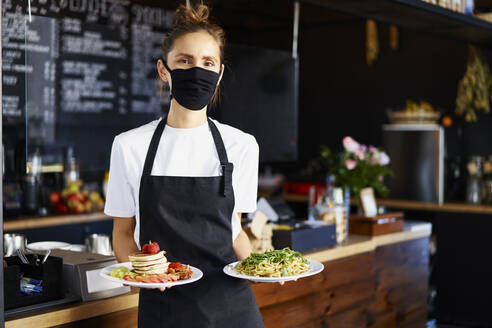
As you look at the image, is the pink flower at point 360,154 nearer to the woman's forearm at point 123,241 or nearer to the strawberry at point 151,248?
the woman's forearm at point 123,241

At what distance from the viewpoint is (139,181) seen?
6.62ft

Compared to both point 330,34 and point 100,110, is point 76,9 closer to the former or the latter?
point 100,110

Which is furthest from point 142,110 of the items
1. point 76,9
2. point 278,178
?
point 278,178

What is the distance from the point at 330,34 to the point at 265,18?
708 millimetres

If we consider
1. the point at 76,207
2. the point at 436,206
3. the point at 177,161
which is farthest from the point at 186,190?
the point at 436,206

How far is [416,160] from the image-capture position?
5.63m

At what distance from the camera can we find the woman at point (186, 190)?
2.01 meters

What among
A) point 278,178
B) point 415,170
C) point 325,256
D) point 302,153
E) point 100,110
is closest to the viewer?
point 325,256

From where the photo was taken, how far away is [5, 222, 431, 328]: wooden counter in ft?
7.61

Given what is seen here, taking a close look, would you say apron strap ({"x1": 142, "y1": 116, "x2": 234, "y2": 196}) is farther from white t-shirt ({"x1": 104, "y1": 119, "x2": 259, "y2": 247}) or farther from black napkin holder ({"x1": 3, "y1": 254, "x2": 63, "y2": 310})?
black napkin holder ({"x1": 3, "y1": 254, "x2": 63, "y2": 310})

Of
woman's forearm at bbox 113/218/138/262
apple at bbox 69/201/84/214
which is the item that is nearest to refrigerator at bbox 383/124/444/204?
apple at bbox 69/201/84/214

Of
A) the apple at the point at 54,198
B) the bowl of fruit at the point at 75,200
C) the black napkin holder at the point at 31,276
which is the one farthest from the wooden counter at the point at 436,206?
the black napkin holder at the point at 31,276

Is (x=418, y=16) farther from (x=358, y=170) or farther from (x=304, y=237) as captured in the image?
(x=304, y=237)

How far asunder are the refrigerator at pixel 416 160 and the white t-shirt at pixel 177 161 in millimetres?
3709
